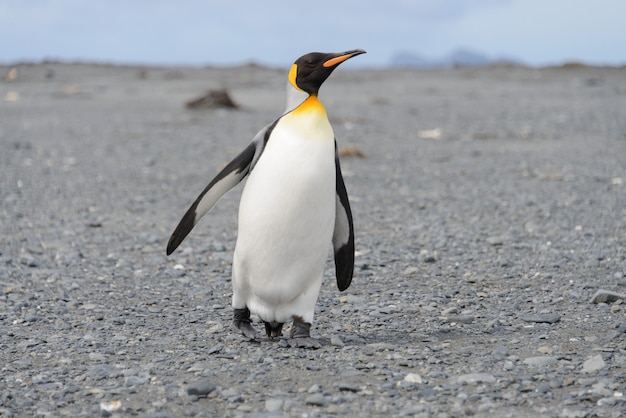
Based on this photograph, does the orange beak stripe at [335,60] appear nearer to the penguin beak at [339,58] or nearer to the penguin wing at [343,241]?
the penguin beak at [339,58]

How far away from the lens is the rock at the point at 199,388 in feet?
10.2

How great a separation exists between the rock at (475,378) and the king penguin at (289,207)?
722mm

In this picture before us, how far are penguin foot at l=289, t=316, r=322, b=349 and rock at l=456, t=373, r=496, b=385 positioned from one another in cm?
70

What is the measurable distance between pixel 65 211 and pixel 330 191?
407 centimetres

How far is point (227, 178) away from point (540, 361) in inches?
60.6

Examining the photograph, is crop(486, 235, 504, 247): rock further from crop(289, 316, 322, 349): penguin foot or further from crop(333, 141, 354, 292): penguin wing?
crop(289, 316, 322, 349): penguin foot

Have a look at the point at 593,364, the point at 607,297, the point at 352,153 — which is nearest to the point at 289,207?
the point at 593,364

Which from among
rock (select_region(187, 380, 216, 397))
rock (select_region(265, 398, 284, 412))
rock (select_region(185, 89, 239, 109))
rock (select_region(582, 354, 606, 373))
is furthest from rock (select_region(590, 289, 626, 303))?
rock (select_region(185, 89, 239, 109))

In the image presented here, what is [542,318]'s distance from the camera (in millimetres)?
4109

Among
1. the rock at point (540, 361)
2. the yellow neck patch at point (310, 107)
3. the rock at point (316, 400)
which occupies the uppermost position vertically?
the yellow neck patch at point (310, 107)

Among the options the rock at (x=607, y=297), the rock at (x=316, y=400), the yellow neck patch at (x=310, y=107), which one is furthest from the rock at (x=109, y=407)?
the rock at (x=607, y=297)

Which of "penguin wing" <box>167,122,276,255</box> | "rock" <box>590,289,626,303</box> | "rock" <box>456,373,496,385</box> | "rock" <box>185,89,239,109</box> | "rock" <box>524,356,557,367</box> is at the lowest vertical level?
"rock" <box>456,373,496,385</box>

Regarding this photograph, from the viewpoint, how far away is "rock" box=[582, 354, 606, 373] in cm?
332

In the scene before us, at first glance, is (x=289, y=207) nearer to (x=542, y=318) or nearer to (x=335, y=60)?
(x=335, y=60)
